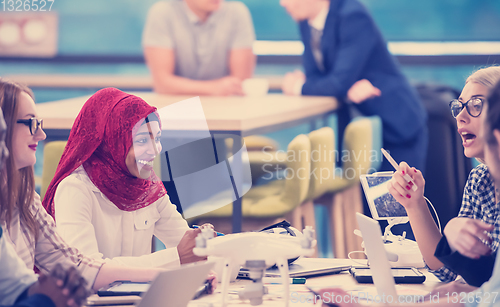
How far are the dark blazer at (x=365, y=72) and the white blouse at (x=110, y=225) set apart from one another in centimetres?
183

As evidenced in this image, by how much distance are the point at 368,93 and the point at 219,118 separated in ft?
4.15

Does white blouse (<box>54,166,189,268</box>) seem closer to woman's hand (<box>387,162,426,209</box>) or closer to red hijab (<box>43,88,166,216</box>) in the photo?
red hijab (<box>43,88,166,216</box>)

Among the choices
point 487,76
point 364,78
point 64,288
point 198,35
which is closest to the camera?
point 64,288

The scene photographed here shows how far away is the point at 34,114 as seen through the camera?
1166 millimetres

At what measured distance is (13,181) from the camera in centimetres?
108

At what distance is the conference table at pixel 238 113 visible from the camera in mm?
2260

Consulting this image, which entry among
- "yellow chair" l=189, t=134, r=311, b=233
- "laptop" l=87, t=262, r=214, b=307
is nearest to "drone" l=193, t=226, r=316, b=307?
"laptop" l=87, t=262, r=214, b=307

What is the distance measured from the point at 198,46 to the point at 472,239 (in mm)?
2742

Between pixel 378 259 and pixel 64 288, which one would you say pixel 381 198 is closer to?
pixel 378 259

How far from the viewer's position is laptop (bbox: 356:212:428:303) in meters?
1.02

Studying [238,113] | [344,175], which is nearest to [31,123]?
[238,113]

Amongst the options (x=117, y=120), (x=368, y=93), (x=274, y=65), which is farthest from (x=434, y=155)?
(x=117, y=120)

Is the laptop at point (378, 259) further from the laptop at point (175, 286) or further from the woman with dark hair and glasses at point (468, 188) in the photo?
the laptop at point (175, 286)

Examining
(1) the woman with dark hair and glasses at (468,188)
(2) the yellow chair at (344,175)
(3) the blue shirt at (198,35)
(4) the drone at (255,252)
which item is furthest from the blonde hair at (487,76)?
(3) the blue shirt at (198,35)
